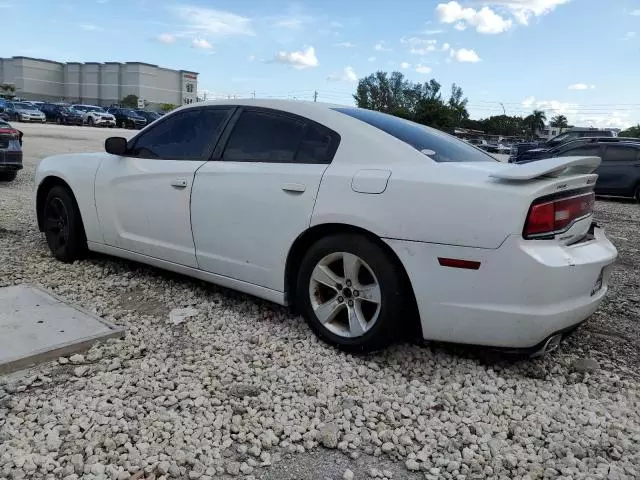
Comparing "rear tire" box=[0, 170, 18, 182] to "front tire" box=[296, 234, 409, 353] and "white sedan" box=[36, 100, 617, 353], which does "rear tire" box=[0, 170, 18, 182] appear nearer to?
"white sedan" box=[36, 100, 617, 353]

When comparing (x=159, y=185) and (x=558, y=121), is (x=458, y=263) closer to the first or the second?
(x=159, y=185)

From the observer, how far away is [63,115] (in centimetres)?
4725

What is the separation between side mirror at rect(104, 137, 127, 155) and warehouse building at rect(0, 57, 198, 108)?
112 m

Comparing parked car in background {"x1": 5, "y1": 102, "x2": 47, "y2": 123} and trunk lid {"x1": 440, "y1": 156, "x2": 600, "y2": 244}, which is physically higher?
trunk lid {"x1": 440, "y1": 156, "x2": 600, "y2": 244}

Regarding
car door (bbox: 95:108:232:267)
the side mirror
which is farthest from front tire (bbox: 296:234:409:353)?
the side mirror

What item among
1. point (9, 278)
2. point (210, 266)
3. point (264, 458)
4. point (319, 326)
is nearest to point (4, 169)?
point (9, 278)

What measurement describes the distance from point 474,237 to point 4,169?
989cm

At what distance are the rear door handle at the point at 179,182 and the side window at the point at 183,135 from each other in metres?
0.18

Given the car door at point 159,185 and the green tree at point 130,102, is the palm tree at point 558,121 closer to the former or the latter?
the green tree at point 130,102

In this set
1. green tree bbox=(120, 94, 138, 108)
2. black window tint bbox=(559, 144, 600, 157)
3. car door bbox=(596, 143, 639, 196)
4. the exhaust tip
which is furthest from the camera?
green tree bbox=(120, 94, 138, 108)

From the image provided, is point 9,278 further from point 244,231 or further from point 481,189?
point 481,189

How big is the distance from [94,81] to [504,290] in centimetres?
12848

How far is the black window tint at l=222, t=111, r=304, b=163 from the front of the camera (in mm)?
3648

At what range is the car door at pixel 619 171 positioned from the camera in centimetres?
1377
